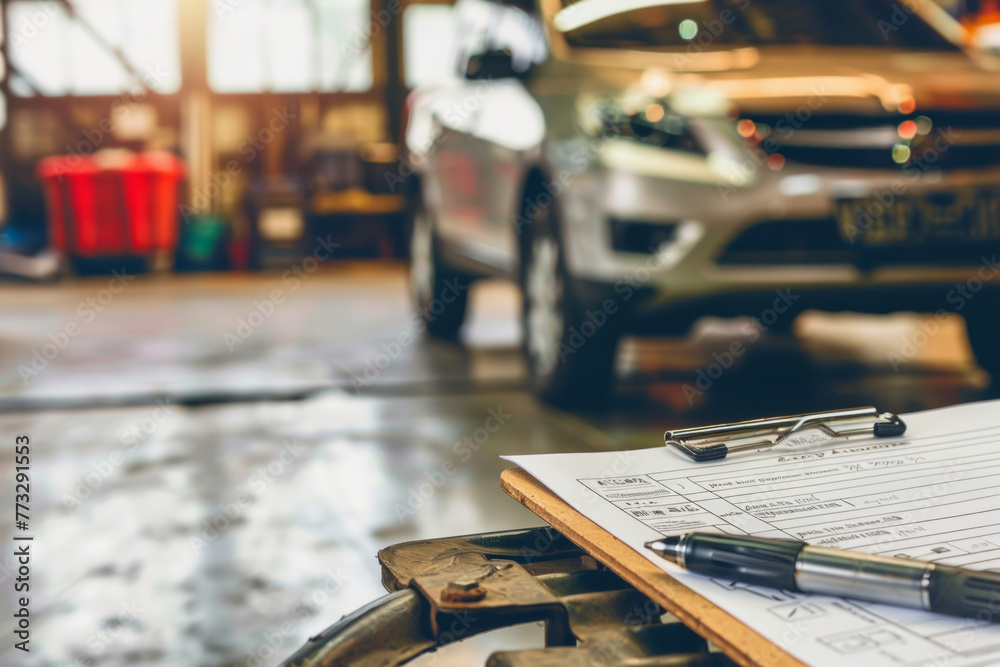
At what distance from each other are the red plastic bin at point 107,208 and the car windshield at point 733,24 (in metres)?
6.76

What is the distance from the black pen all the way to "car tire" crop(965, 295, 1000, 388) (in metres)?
3.16

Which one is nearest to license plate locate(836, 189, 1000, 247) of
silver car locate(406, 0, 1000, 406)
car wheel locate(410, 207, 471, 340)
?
silver car locate(406, 0, 1000, 406)

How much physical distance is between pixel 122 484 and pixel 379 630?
2.02 metres

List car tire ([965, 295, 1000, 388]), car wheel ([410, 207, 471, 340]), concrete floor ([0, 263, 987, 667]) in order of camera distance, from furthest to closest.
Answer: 1. car wheel ([410, 207, 471, 340])
2. car tire ([965, 295, 1000, 388])
3. concrete floor ([0, 263, 987, 667])

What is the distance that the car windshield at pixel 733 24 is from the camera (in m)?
3.17

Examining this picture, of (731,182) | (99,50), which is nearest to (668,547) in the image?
(731,182)

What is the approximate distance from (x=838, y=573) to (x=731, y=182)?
7.66 ft

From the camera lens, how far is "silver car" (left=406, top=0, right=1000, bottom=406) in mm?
2756

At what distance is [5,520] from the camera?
2137 millimetres

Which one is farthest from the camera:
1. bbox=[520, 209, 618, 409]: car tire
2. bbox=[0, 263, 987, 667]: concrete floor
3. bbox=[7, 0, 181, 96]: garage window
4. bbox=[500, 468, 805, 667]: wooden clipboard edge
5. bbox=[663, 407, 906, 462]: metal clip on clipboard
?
bbox=[7, 0, 181, 96]: garage window

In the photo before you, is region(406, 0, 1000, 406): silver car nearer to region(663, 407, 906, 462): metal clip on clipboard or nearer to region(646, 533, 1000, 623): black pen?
region(663, 407, 906, 462): metal clip on clipboard

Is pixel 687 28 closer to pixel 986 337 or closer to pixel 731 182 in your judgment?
pixel 731 182

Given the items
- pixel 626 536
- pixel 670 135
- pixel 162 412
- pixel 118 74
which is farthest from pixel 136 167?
pixel 626 536

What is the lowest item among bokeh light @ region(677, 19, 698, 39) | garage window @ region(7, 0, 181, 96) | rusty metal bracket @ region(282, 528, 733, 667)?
rusty metal bracket @ region(282, 528, 733, 667)
